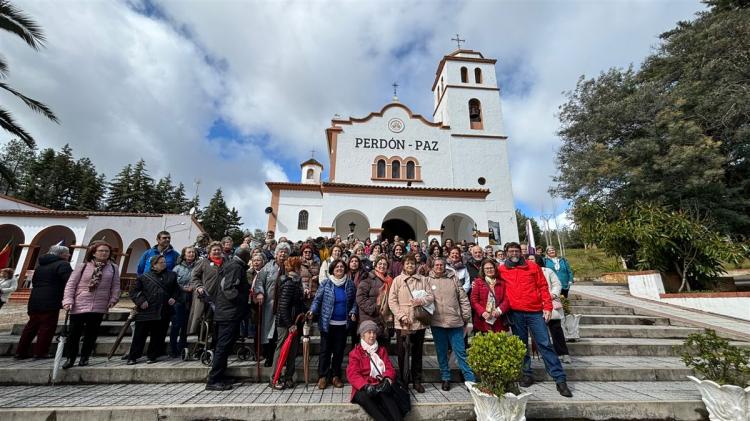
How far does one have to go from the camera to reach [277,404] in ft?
11.3

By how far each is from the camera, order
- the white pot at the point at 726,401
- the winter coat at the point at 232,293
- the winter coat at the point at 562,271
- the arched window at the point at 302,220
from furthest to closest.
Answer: the arched window at the point at 302,220 < the winter coat at the point at 562,271 < the winter coat at the point at 232,293 < the white pot at the point at 726,401

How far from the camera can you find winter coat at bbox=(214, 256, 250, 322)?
13.3 ft

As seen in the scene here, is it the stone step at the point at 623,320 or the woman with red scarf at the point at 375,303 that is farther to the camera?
the stone step at the point at 623,320

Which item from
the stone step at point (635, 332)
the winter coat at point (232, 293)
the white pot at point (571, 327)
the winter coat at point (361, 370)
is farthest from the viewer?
the stone step at point (635, 332)

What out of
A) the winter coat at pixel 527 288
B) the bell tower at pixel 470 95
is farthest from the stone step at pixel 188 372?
the bell tower at pixel 470 95

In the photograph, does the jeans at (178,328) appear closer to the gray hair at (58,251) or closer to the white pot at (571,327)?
the gray hair at (58,251)

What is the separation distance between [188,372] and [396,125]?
18832 mm

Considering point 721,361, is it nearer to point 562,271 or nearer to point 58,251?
point 562,271

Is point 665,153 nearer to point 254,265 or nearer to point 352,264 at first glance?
point 352,264

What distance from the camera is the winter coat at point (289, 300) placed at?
413 centimetres

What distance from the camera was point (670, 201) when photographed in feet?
40.8

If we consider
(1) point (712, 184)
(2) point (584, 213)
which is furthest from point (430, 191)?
(1) point (712, 184)

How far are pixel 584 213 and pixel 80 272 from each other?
1605 centimetres

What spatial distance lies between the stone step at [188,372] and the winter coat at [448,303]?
0.92 m
